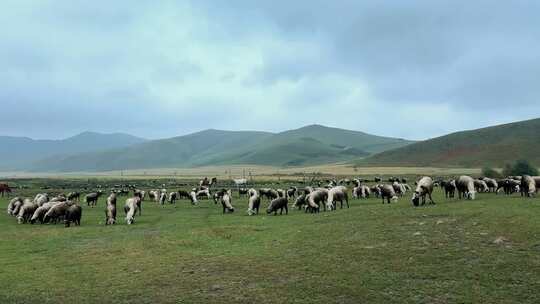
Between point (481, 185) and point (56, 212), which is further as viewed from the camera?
point (481, 185)

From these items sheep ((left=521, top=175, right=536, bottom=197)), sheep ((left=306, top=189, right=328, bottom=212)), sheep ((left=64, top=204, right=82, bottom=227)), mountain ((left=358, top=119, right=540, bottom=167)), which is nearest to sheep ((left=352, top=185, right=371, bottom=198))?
sheep ((left=306, top=189, right=328, bottom=212))

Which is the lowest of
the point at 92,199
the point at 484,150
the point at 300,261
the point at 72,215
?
the point at 300,261

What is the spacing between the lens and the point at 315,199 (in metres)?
33.5

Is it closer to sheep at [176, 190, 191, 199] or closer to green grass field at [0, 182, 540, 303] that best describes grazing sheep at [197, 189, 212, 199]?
sheep at [176, 190, 191, 199]

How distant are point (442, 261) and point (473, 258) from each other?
1046mm

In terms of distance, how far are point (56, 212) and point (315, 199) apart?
17.1m

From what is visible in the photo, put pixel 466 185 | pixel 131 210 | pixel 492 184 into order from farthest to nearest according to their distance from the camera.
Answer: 1. pixel 492 184
2. pixel 466 185
3. pixel 131 210

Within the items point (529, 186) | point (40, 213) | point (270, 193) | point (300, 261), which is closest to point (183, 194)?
point (270, 193)

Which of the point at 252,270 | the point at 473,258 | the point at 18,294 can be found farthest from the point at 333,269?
the point at 18,294

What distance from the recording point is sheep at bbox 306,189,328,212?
107 ft

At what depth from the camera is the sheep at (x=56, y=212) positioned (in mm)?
31258

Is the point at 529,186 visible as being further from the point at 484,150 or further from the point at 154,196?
the point at 484,150

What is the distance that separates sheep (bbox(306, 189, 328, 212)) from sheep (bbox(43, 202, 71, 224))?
1601 cm

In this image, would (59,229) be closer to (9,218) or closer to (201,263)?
(9,218)
